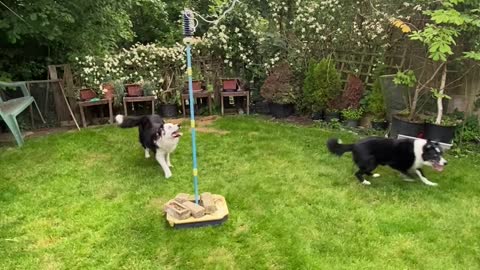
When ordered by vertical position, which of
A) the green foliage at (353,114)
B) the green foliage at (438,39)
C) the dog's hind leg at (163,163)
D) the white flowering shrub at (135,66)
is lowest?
the dog's hind leg at (163,163)

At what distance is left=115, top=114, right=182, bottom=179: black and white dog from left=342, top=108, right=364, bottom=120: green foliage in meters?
2.78

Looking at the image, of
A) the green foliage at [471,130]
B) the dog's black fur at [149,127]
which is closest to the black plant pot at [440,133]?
the green foliage at [471,130]

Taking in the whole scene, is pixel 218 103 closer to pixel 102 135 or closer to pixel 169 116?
pixel 169 116

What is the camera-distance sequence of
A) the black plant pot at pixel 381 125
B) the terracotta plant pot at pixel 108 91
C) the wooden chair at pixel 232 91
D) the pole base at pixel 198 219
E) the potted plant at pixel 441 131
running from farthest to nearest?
the wooden chair at pixel 232 91, the terracotta plant pot at pixel 108 91, the black plant pot at pixel 381 125, the potted plant at pixel 441 131, the pole base at pixel 198 219

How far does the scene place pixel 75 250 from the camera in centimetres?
292

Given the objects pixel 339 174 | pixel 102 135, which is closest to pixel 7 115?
pixel 102 135

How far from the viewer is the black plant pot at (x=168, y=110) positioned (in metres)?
6.60

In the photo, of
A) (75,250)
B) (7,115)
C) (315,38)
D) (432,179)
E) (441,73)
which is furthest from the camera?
(315,38)

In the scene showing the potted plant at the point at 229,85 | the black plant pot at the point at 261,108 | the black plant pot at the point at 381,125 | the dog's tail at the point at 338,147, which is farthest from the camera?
the black plant pot at the point at 261,108

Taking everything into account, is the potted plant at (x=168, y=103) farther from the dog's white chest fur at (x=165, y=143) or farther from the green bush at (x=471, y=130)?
the green bush at (x=471, y=130)

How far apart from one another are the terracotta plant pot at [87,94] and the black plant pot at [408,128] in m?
4.36

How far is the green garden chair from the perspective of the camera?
478cm

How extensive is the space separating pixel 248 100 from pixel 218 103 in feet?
1.74

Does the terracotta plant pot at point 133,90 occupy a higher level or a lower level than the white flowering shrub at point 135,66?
lower
